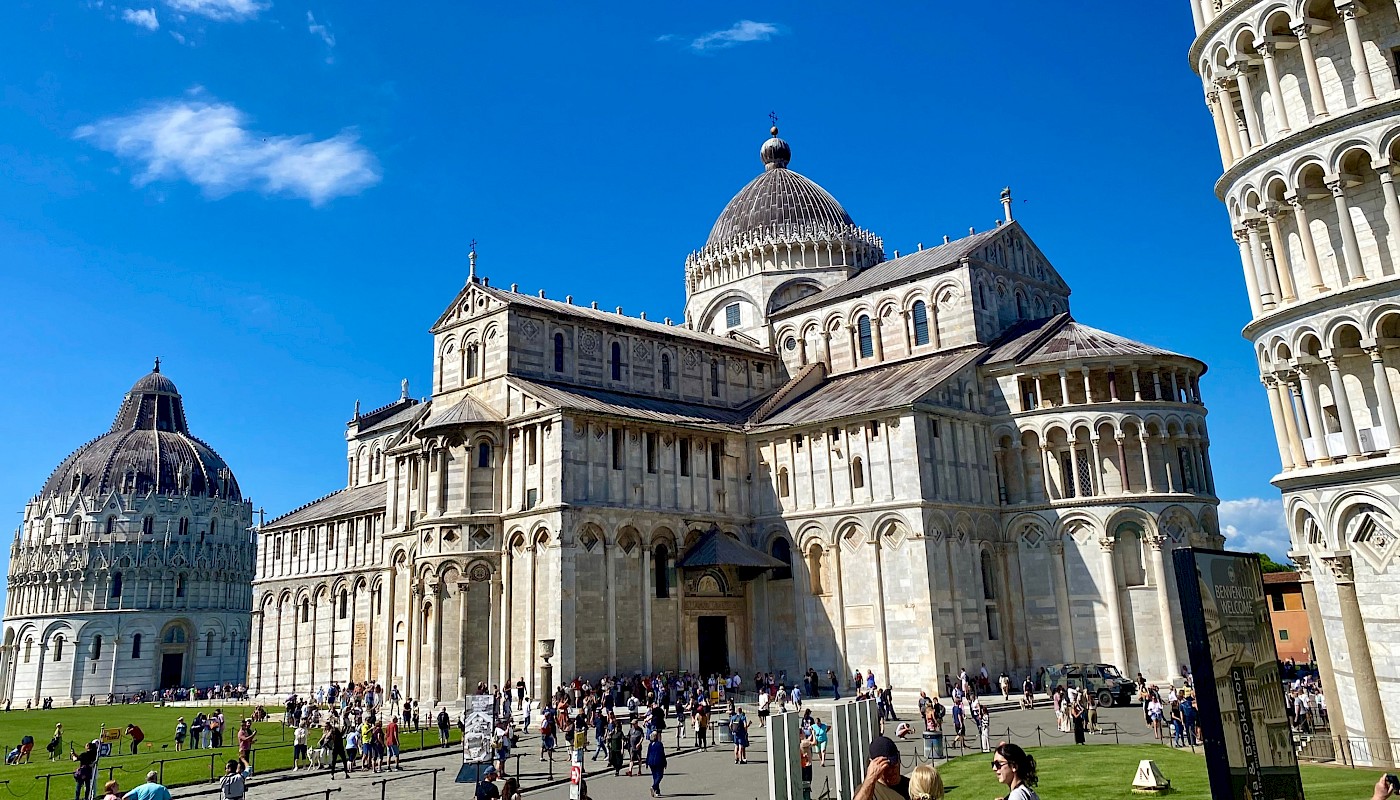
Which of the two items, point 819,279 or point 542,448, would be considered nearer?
point 542,448

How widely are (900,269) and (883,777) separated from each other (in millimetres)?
44263

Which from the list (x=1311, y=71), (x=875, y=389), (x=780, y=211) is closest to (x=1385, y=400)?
(x=1311, y=71)

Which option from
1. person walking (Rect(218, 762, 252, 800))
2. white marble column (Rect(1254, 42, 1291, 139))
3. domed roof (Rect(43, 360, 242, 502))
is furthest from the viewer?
domed roof (Rect(43, 360, 242, 502))

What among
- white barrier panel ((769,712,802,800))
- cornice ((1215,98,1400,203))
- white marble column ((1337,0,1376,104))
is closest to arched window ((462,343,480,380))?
white barrier panel ((769,712,802,800))

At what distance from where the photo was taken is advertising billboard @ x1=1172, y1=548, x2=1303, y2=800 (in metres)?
9.87

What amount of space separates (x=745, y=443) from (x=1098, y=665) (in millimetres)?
17058

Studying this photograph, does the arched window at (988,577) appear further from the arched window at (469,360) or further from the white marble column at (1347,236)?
the arched window at (469,360)

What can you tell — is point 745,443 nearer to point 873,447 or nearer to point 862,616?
point 873,447

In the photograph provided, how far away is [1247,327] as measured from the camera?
22016 mm

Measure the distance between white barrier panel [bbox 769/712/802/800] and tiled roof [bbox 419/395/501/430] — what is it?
84.0ft

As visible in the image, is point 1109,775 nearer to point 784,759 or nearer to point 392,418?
point 784,759

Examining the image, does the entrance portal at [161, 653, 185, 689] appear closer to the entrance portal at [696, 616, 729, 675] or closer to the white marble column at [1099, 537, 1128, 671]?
the entrance portal at [696, 616, 729, 675]

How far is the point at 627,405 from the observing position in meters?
42.4

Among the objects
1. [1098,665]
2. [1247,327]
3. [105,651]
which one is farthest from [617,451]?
[105,651]
